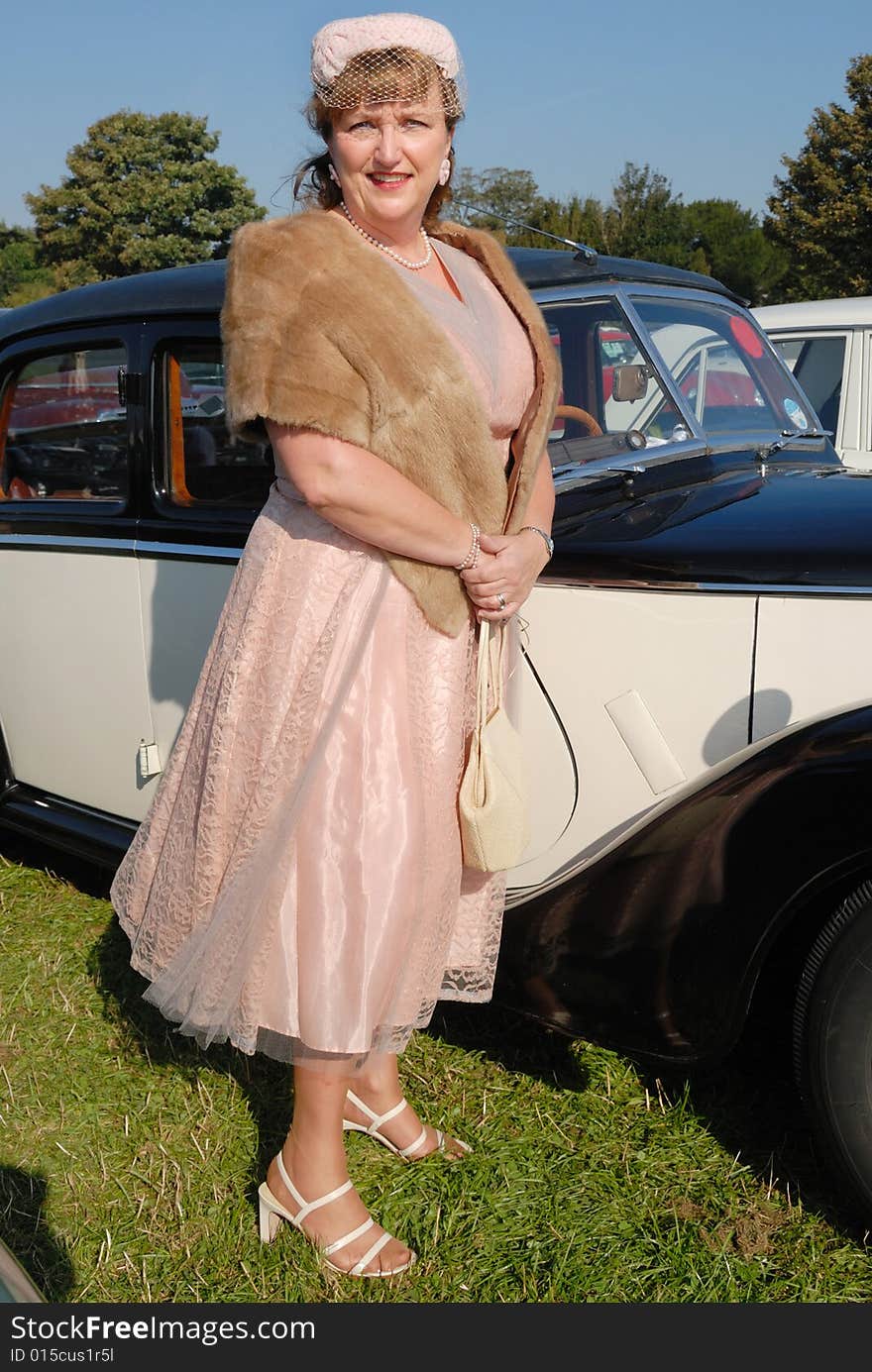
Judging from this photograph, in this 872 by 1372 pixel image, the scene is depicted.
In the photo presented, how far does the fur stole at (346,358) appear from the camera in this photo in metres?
1.83

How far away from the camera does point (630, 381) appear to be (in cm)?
290

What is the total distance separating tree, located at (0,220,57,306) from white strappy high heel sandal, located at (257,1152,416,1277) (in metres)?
65.5

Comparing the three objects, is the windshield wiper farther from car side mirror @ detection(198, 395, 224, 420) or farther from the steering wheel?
car side mirror @ detection(198, 395, 224, 420)

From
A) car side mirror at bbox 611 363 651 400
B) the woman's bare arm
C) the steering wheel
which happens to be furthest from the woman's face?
car side mirror at bbox 611 363 651 400

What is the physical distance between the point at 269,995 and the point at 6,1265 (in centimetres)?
82

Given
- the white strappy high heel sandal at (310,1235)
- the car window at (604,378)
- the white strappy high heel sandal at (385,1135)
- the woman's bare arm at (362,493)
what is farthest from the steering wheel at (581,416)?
the white strappy high heel sandal at (310,1235)

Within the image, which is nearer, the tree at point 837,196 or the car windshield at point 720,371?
the car windshield at point 720,371

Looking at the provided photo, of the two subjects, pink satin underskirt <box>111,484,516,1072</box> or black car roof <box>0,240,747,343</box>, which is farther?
black car roof <box>0,240,747,343</box>

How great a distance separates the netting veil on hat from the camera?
1870 millimetres

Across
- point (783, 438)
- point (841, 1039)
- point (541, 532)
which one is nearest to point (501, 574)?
point (541, 532)

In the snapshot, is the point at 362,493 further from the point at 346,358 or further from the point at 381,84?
the point at 381,84

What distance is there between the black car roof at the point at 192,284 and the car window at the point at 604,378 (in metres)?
0.09

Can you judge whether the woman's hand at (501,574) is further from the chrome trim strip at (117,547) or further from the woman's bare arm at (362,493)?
the chrome trim strip at (117,547)

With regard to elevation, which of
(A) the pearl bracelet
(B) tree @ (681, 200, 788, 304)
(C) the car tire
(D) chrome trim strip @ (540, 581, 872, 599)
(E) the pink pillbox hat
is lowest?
(C) the car tire
